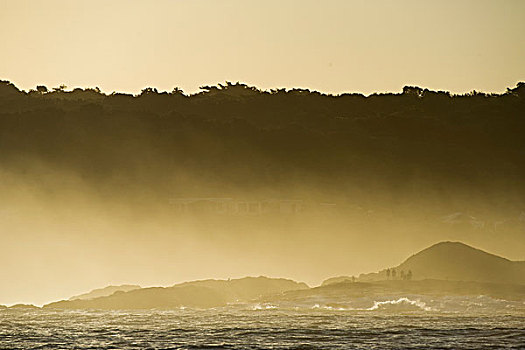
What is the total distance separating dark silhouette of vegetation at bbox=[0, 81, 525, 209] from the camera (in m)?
64.5

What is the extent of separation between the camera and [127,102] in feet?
261

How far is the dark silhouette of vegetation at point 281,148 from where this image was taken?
6450cm

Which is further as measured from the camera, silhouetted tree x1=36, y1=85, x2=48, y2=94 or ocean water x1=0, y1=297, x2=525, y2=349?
silhouetted tree x1=36, y1=85, x2=48, y2=94

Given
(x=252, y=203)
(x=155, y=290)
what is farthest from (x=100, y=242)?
(x=155, y=290)

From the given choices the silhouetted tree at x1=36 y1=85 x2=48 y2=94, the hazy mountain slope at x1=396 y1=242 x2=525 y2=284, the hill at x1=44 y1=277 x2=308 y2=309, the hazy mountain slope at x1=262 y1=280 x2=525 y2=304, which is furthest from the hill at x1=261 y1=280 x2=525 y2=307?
the silhouetted tree at x1=36 y1=85 x2=48 y2=94

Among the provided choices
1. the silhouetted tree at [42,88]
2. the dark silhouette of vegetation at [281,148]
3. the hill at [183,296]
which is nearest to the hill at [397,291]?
the hill at [183,296]

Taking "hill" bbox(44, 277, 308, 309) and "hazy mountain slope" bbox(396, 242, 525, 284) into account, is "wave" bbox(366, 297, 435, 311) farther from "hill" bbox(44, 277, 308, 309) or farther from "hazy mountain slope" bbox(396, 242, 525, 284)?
"hill" bbox(44, 277, 308, 309)

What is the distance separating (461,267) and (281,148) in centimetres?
2756

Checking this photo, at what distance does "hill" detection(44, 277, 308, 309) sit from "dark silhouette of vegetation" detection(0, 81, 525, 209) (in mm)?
20666

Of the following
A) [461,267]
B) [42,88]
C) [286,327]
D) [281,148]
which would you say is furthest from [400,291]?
[42,88]

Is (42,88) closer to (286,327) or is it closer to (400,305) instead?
(400,305)

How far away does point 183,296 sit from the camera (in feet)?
132

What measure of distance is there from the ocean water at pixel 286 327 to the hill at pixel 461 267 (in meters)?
3.59

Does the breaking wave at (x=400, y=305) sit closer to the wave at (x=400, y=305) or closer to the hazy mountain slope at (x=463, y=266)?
the wave at (x=400, y=305)
